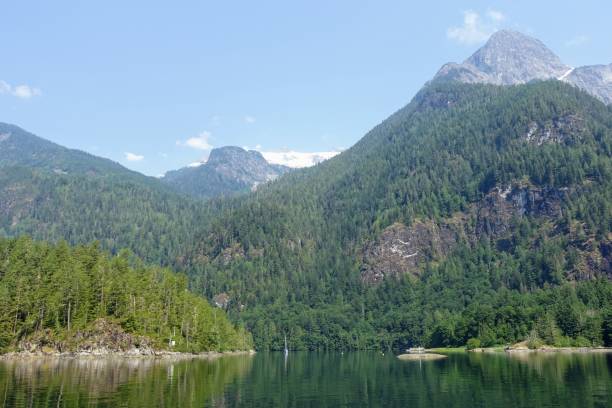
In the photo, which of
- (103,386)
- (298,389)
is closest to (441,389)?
(298,389)

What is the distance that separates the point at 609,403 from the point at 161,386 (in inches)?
2424

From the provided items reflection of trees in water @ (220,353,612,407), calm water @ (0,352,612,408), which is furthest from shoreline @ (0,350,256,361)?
reflection of trees in water @ (220,353,612,407)

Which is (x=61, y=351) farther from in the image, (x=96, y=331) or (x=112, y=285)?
(x=112, y=285)

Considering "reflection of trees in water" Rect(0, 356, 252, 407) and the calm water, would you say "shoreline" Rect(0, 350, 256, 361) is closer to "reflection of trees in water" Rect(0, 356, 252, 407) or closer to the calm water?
"reflection of trees in water" Rect(0, 356, 252, 407)

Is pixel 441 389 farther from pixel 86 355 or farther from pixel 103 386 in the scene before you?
pixel 86 355

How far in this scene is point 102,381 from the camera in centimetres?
8506

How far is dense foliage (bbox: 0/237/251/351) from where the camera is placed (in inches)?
5856

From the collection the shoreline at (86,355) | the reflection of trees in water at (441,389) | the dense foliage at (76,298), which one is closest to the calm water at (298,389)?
the reflection of trees in water at (441,389)

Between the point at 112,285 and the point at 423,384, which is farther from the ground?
the point at 112,285

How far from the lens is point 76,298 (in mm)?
158625

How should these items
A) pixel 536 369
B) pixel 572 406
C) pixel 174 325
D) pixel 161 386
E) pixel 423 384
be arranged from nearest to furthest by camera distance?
pixel 572 406
pixel 161 386
pixel 423 384
pixel 536 369
pixel 174 325

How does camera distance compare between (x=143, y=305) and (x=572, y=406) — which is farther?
(x=143, y=305)

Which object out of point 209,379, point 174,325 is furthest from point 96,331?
point 209,379

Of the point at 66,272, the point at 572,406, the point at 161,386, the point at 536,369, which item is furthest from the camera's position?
the point at 66,272
